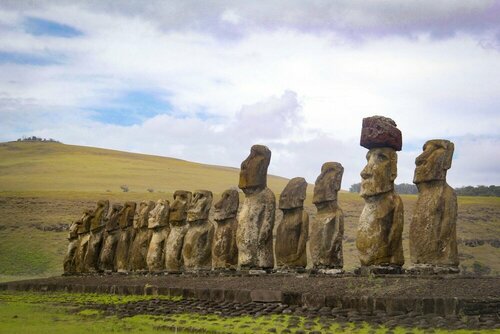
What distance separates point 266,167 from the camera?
70.1 ft

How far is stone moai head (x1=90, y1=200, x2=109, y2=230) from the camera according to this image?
29531 mm

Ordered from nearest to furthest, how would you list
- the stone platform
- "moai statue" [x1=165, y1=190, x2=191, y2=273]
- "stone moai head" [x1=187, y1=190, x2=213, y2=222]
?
1. the stone platform
2. "stone moai head" [x1=187, y1=190, x2=213, y2=222]
3. "moai statue" [x1=165, y1=190, x2=191, y2=273]

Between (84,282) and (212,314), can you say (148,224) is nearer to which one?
(84,282)

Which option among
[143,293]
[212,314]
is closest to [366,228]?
[212,314]

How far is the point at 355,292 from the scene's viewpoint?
13883 mm

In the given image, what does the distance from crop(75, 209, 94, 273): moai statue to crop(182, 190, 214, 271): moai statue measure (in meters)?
7.33

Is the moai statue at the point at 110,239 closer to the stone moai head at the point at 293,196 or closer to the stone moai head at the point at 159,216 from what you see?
the stone moai head at the point at 159,216

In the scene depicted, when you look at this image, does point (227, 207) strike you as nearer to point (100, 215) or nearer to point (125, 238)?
point (125, 238)

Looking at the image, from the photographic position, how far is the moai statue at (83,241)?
29516 mm

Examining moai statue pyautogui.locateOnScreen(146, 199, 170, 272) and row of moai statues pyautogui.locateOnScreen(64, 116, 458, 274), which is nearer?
row of moai statues pyautogui.locateOnScreen(64, 116, 458, 274)

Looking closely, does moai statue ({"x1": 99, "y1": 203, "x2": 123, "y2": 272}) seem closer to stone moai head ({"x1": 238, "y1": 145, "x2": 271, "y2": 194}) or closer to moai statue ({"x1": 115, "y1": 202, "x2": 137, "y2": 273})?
moai statue ({"x1": 115, "y1": 202, "x2": 137, "y2": 273})

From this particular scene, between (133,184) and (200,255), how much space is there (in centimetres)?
5578

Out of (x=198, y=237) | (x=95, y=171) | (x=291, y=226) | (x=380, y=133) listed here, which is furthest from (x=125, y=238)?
(x=95, y=171)

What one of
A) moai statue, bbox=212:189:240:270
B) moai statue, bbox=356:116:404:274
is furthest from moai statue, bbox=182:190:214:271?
moai statue, bbox=356:116:404:274
